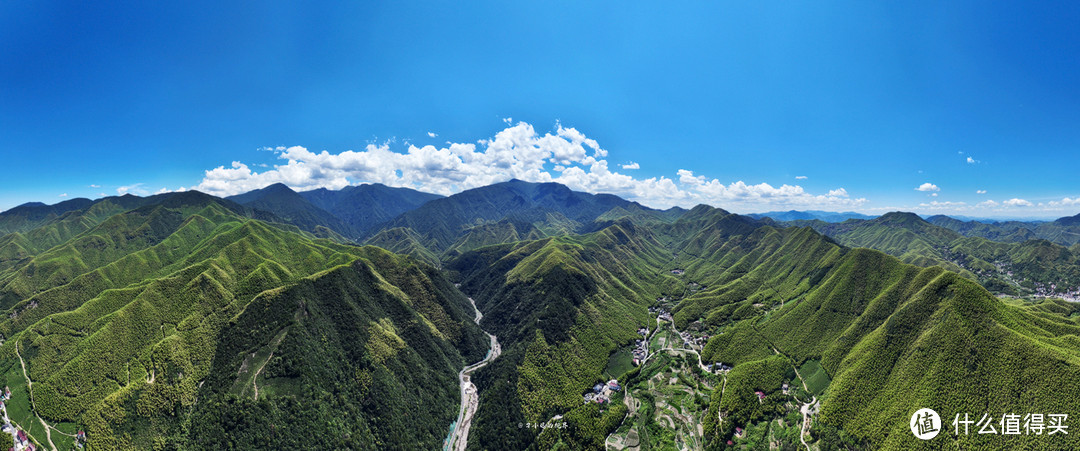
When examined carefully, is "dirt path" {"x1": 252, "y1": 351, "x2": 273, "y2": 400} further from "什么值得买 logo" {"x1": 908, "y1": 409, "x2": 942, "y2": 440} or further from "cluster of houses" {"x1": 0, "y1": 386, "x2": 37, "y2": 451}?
"什么值得买 logo" {"x1": 908, "y1": 409, "x2": 942, "y2": 440}

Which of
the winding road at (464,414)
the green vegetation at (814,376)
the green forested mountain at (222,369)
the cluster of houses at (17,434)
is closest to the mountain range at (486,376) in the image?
the green forested mountain at (222,369)

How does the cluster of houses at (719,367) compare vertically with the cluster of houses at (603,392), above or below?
above

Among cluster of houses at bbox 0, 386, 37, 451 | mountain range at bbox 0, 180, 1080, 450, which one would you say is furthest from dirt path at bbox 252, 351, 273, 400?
cluster of houses at bbox 0, 386, 37, 451

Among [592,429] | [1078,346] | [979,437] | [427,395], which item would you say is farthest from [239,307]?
[1078,346]

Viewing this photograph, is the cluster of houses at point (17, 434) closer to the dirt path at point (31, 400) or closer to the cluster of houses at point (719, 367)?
the dirt path at point (31, 400)

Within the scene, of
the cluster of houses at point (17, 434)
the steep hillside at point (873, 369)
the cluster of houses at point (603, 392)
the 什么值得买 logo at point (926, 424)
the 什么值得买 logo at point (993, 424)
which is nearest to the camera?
the 什么值得买 logo at point (993, 424)

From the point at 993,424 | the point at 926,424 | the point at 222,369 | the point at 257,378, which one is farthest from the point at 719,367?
the point at 222,369

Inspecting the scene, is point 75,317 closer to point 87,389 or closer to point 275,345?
point 87,389

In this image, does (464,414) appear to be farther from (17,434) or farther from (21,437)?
(17,434)

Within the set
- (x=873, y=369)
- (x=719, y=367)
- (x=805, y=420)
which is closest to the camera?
(x=805, y=420)
